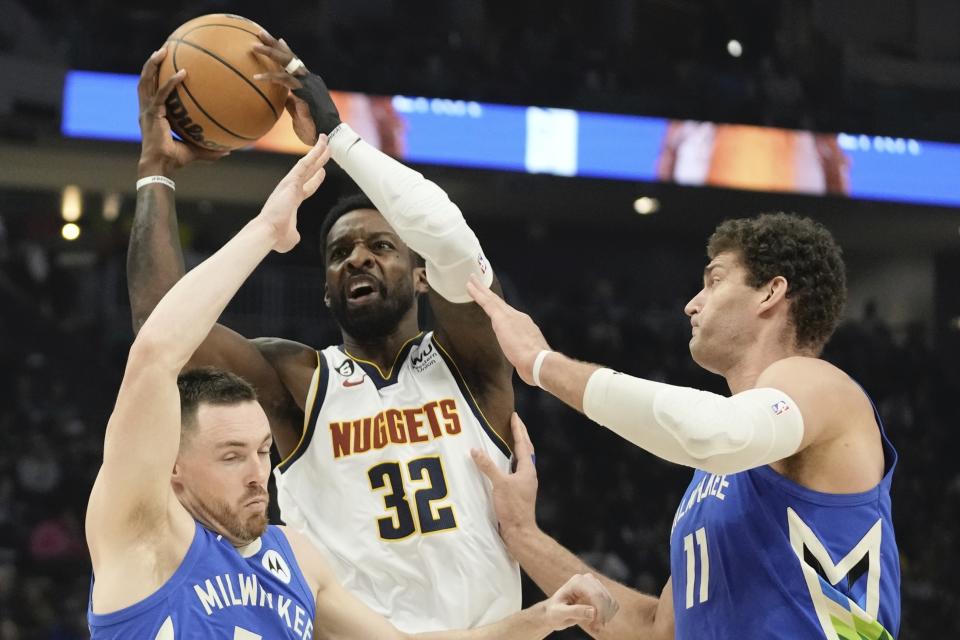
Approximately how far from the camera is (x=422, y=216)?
3447 mm

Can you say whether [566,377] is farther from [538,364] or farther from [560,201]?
[560,201]

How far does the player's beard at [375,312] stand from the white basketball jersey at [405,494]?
0.13 m

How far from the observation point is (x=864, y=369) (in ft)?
45.7

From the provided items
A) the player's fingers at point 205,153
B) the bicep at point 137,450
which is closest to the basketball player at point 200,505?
the bicep at point 137,450

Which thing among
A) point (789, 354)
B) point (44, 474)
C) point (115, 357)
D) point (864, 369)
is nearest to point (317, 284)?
point (115, 357)

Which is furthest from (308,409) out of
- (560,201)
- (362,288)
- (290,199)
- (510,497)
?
(560,201)

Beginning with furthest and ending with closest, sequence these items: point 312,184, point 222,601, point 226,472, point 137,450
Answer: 1. point 312,184
2. point 226,472
3. point 222,601
4. point 137,450

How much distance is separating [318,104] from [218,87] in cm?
29

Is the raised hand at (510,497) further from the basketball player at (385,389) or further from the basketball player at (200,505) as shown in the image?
the basketball player at (200,505)

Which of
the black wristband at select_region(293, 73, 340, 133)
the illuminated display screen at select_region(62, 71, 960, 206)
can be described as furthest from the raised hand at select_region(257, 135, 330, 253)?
the illuminated display screen at select_region(62, 71, 960, 206)

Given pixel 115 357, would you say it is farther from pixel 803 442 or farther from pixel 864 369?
pixel 803 442

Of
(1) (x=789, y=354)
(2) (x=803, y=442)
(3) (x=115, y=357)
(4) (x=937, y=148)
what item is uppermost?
(4) (x=937, y=148)

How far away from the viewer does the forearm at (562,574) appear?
3.77m

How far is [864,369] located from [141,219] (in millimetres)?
11665
